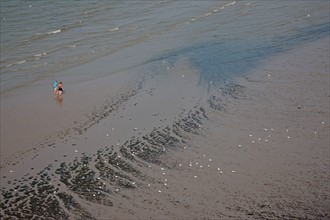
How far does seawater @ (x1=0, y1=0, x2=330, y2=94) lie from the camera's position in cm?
2445

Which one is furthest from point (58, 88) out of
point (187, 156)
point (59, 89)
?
point (187, 156)

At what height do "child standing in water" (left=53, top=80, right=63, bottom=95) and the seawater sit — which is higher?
the seawater

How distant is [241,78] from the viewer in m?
21.5

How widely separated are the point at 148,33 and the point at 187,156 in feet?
54.0

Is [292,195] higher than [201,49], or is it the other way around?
[201,49]

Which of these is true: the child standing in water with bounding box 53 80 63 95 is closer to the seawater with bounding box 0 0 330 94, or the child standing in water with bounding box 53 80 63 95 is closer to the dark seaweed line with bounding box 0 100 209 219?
the seawater with bounding box 0 0 330 94

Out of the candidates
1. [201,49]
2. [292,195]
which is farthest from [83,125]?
[201,49]

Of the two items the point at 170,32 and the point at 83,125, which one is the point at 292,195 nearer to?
the point at 83,125

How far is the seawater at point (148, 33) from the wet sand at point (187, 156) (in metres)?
3.12

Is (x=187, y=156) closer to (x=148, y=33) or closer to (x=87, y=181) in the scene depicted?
(x=87, y=181)

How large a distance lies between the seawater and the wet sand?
3124 millimetres

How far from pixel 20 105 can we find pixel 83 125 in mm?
3843

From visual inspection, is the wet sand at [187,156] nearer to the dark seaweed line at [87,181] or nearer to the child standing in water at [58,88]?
the dark seaweed line at [87,181]

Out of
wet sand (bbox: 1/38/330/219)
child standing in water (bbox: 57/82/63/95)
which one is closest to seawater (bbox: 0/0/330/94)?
child standing in water (bbox: 57/82/63/95)
